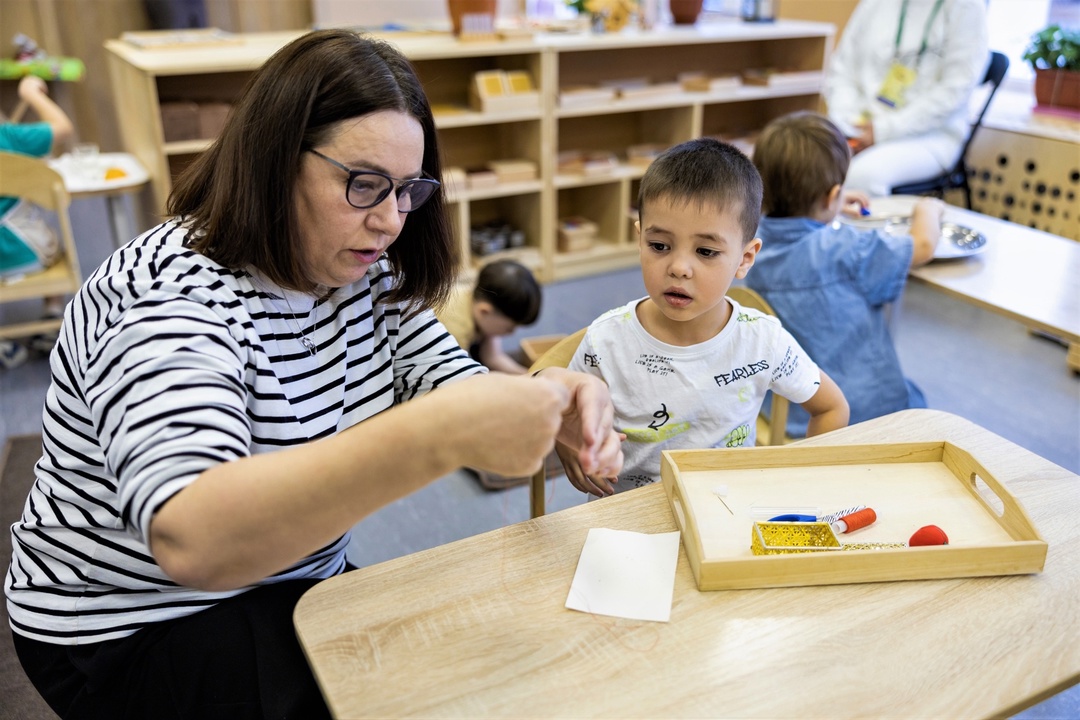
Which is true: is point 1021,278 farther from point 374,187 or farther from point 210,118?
point 210,118

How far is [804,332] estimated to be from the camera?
1957 mm

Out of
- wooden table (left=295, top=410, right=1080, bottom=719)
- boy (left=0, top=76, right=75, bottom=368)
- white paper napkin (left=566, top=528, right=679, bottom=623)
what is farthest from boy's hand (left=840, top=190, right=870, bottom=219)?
boy (left=0, top=76, right=75, bottom=368)

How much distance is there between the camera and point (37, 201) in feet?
9.13

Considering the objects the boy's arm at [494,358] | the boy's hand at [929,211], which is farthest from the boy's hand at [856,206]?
the boy's arm at [494,358]

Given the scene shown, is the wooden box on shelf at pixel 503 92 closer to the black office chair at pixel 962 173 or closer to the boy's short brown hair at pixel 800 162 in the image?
the black office chair at pixel 962 173

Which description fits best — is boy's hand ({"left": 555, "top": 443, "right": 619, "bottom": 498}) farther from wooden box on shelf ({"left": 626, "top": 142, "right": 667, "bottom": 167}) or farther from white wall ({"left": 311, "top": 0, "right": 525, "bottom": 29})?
white wall ({"left": 311, "top": 0, "right": 525, "bottom": 29})

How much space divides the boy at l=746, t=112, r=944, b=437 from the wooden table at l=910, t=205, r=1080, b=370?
0.10 metres

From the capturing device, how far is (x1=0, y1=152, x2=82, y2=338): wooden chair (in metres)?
2.72

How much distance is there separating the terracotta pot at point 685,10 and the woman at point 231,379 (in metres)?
3.58

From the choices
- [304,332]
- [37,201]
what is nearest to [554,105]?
[37,201]

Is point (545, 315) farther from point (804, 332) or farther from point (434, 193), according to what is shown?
point (434, 193)

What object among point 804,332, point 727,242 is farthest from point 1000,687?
point 804,332

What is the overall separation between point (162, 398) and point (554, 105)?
127 inches

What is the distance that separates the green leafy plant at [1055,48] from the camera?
12.7ft
